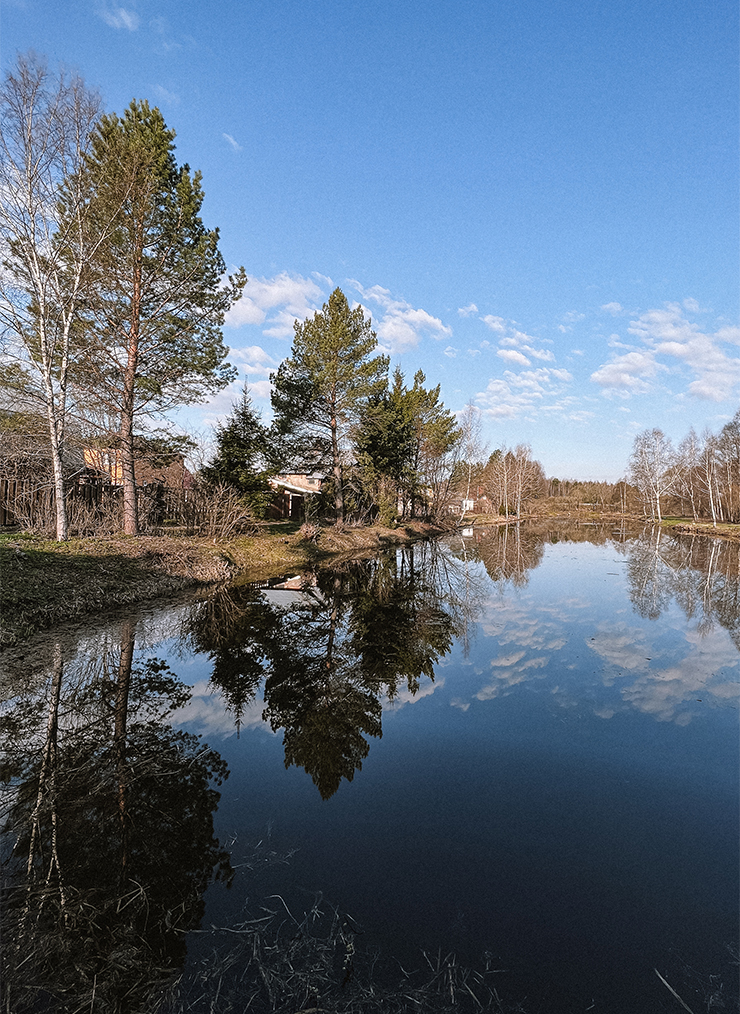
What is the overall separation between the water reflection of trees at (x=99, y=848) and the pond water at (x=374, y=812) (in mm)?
16

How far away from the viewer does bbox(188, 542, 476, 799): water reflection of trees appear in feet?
16.7

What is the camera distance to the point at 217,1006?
2.19m

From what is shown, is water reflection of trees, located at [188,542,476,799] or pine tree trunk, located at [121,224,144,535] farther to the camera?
pine tree trunk, located at [121,224,144,535]

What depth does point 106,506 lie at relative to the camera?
15.8m

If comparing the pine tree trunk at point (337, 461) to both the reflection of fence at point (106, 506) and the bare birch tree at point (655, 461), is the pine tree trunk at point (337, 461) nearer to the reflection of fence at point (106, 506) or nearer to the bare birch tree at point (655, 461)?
the reflection of fence at point (106, 506)

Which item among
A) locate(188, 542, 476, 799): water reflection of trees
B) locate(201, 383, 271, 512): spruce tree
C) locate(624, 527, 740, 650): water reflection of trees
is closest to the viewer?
locate(188, 542, 476, 799): water reflection of trees

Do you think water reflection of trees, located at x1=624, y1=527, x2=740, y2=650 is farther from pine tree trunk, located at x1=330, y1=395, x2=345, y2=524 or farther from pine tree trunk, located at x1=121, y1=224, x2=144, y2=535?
pine tree trunk, located at x1=121, y1=224, x2=144, y2=535

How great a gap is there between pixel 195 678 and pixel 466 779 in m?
4.29

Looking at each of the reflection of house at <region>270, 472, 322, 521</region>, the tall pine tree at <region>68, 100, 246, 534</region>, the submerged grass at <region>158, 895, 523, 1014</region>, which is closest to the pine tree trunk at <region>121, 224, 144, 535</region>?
the tall pine tree at <region>68, 100, 246, 534</region>

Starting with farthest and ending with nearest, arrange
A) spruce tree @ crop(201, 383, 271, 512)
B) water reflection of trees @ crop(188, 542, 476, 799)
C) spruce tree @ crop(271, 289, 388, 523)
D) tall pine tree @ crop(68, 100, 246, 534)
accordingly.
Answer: spruce tree @ crop(271, 289, 388, 523) → spruce tree @ crop(201, 383, 271, 512) → tall pine tree @ crop(68, 100, 246, 534) → water reflection of trees @ crop(188, 542, 476, 799)

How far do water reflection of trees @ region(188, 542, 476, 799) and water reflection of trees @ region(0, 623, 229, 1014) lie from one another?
43.7 inches

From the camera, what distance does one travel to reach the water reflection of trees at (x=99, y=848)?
7.61 ft

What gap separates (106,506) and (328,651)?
477 inches

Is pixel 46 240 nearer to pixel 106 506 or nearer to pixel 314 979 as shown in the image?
pixel 106 506
